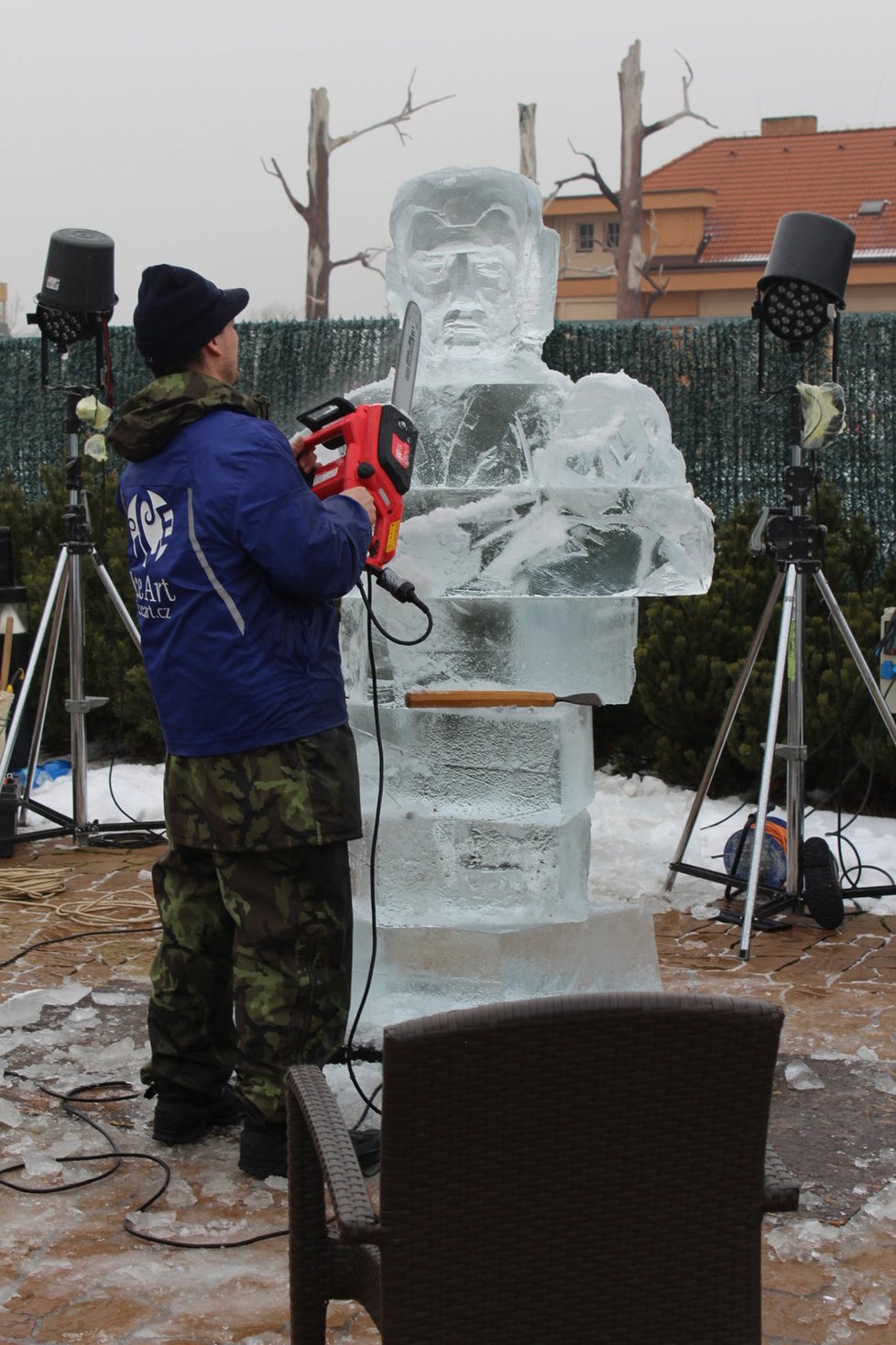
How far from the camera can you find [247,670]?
2.79 m

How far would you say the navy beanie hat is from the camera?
9.18 feet

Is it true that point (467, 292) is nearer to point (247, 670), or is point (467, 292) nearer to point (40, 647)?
point (247, 670)

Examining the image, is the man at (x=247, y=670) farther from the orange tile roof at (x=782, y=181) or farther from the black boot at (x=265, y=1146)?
the orange tile roof at (x=782, y=181)

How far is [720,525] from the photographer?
6.95 m

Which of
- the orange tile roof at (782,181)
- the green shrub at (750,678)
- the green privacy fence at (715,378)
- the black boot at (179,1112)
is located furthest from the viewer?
the orange tile roof at (782,181)

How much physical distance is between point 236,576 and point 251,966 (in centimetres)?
78

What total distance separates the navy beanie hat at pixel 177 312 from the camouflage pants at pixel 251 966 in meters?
1.00

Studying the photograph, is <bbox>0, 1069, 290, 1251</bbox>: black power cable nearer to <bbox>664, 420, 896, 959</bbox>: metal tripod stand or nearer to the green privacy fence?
<bbox>664, 420, 896, 959</bbox>: metal tripod stand

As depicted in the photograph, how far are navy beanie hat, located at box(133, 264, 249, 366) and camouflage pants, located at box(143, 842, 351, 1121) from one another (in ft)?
3.29

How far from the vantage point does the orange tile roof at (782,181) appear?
2728 cm

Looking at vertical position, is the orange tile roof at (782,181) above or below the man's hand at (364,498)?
above

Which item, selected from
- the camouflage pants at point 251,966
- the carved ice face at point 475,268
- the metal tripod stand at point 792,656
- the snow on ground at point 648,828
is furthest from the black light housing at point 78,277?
the camouflage pants at point 251,966

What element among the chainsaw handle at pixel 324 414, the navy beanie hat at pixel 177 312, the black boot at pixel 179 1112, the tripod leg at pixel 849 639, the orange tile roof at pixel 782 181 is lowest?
the black boot at pixel 179 1112

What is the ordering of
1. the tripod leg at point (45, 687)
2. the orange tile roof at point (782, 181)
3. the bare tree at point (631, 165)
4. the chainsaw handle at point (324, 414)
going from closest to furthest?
the chainsaw handle at point (324, 414) → the tripod leg at point (45, 687) → the bare tree at point (631, 165) → the orange tile roof at point (782, 181)
